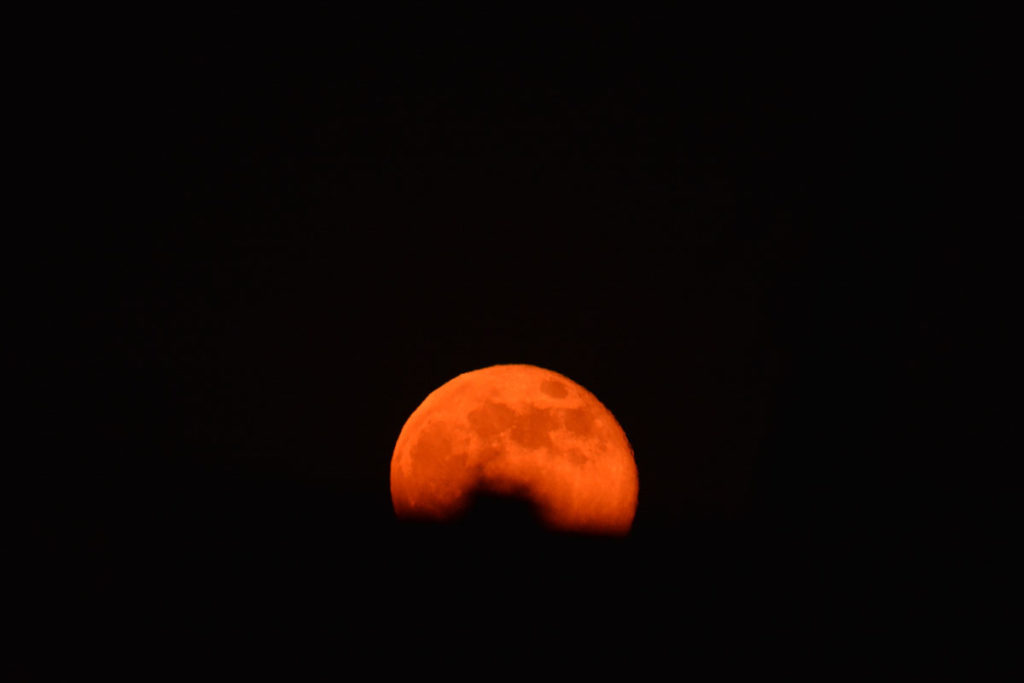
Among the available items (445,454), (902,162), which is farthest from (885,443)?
(445,454)

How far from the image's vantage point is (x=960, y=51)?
6.86 ft

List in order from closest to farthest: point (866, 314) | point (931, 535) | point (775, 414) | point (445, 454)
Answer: point (445, 454), point (931, 535), point (866, 314), point (775, 414)

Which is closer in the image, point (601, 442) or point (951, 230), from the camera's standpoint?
point (601, 442)

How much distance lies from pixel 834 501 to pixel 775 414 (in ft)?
1.51

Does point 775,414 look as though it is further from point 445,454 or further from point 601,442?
point 445,454

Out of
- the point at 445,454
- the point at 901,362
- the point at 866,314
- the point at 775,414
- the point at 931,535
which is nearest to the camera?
the point at 445,454

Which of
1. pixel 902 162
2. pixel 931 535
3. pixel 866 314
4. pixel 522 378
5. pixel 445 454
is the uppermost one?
pixel 902 162

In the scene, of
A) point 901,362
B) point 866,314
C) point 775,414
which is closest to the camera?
point 901,362

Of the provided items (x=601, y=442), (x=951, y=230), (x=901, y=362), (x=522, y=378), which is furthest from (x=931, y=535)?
(x=522, y=378)

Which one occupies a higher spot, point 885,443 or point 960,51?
point 960,51

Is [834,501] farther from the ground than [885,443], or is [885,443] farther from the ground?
[885,443]

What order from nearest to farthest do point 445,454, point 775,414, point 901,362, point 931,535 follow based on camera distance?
point 445,454 → point 931,535 → point 901,362 → point 775,414

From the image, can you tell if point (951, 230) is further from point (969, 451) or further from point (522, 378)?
point (522, 378)

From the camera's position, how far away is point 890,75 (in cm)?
233
